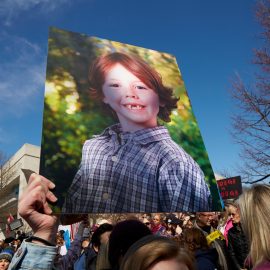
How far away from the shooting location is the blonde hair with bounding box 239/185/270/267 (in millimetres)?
1839

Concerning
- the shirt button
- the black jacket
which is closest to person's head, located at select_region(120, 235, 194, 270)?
the shirt button

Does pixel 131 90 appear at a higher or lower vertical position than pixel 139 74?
lower

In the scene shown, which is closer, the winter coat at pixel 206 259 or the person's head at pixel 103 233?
the winter coat at pixel 206 259

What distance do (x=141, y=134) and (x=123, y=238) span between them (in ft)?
5.67

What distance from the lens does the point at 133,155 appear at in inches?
137

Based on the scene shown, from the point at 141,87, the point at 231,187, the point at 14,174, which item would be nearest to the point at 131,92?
the point at 141,87

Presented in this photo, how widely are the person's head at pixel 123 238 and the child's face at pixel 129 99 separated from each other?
166cm

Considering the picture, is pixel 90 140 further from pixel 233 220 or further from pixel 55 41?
pixel 233 220

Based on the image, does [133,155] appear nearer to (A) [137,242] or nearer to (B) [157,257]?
(A) [137,242]

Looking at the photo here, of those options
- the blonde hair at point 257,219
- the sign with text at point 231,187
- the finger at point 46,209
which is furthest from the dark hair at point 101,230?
the sign with text at point 231,187

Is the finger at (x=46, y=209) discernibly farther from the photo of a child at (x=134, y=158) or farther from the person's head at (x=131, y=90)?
the person's head at (x=131, y=90)

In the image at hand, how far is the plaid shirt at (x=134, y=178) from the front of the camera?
3.09 metres

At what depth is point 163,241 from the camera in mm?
1385

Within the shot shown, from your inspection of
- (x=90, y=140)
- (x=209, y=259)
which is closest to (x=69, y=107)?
(x=90, y=140)
